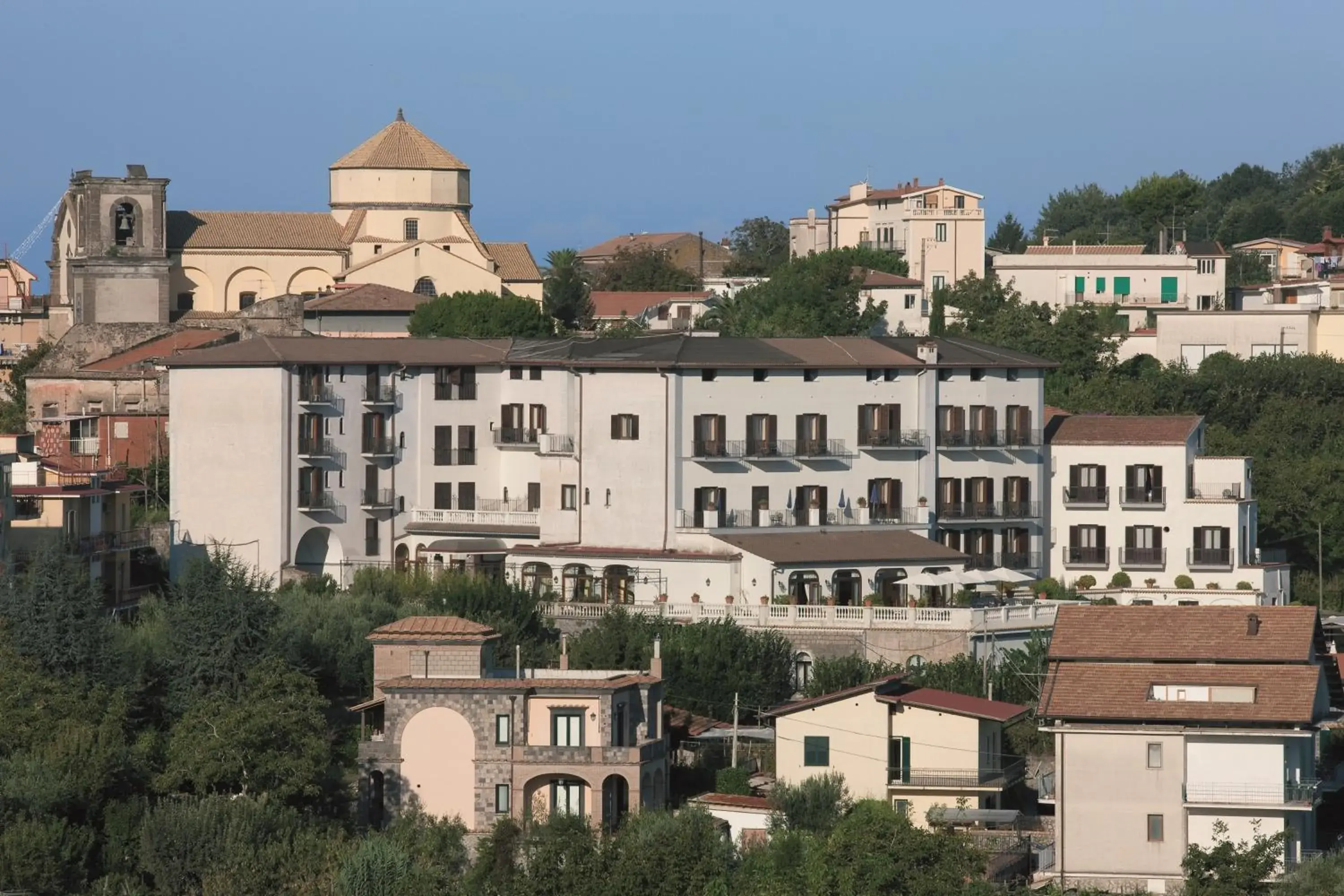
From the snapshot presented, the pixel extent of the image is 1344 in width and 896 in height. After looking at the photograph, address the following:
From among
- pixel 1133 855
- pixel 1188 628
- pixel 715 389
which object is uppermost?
pixel 715 389

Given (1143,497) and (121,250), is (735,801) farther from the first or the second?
(121,250)

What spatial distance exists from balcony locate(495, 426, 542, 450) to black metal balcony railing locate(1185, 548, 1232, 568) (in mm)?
17308

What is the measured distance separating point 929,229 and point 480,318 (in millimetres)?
24987

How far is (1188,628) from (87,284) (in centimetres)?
5836

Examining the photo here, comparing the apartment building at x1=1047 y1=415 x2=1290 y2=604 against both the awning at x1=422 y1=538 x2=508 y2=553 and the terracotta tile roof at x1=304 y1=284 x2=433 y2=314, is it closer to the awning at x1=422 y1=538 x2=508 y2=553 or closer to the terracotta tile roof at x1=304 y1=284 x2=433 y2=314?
the awning at x1=422 y1=538 x2=508 y2=553

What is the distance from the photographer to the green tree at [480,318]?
95875 mm

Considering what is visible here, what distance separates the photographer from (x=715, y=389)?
78562mm

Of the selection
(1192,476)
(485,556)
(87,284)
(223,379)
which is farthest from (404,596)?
(87,284)

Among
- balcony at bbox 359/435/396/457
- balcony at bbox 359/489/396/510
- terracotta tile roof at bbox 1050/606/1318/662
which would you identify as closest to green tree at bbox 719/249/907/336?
balcony at bbox 359/435/396/457

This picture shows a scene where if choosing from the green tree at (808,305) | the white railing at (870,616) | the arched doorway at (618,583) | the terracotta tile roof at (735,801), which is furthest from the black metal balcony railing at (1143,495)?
the terracotta tile roof at (735,801)

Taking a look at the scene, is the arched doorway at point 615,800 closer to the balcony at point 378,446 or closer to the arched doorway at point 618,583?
the arched doorway at point 618,583

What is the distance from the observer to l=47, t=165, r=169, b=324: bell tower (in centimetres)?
10788

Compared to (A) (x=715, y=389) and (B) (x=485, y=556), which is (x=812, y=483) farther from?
(B) (x=485, y=556)

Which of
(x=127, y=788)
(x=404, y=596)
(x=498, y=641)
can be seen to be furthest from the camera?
(x=404, y=596)
